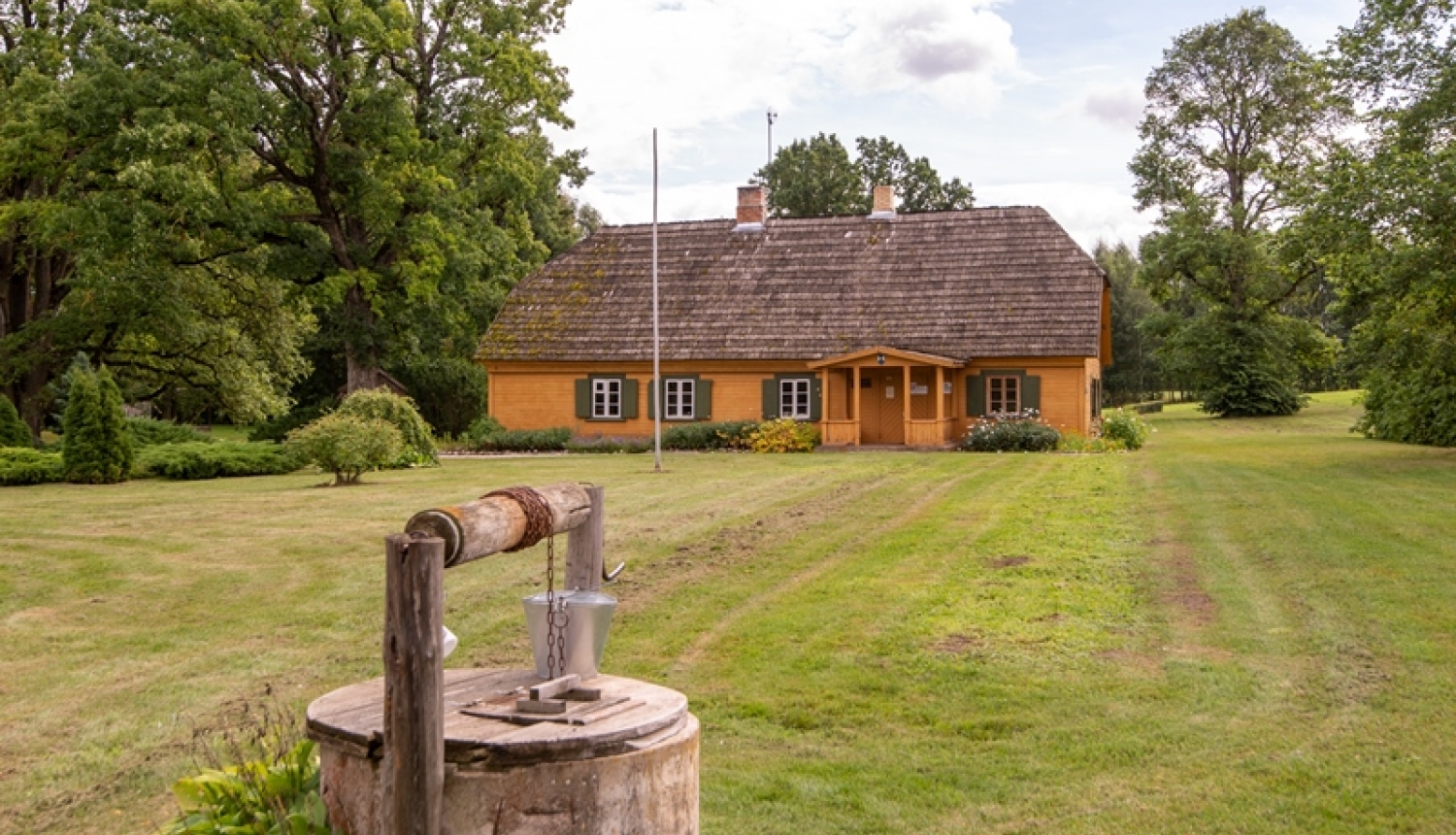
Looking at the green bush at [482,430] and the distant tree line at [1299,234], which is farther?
the green bush at [482,430]

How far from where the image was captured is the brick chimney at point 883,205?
38.5 m

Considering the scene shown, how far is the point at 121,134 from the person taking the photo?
97.7 feet

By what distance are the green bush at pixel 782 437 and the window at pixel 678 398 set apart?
2876 millimetres

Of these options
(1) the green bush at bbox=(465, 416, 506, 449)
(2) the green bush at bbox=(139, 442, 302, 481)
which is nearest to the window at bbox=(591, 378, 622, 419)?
(1) the green bush at bbox=(465, 416, 506, 449)

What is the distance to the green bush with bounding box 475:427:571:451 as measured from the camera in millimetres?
34344

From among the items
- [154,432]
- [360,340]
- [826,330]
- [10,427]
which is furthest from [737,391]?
[10,427]

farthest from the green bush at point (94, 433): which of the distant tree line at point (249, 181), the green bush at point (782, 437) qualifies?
the green bush at point (782, 437)

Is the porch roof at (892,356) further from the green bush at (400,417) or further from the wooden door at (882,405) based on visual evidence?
the green bush at (400,417)

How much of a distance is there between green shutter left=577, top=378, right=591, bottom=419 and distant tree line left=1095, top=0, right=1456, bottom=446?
57.4 ft

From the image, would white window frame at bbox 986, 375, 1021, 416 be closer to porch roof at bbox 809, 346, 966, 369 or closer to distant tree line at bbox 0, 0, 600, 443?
porch roof at bbox 809, 346, 966, 369

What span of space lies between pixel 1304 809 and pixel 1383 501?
12.4 m

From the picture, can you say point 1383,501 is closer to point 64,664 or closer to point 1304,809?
point 1304,809

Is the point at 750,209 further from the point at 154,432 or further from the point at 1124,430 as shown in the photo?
the point at 154,432

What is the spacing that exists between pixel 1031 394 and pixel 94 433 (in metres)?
21.2
